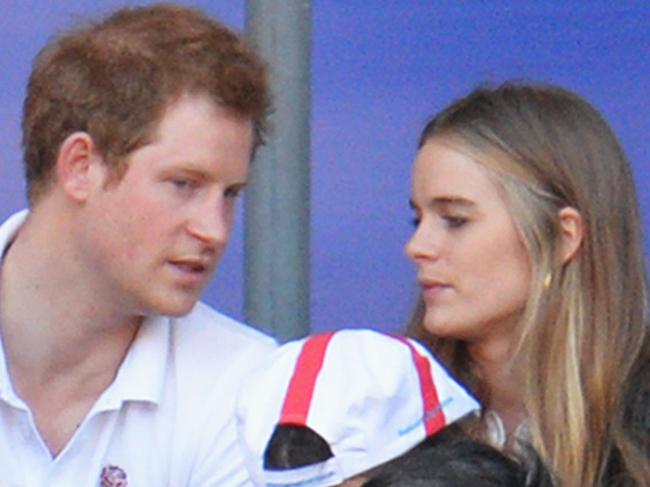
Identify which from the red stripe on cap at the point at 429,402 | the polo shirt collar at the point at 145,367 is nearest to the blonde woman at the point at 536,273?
the polo shirt collar at the point at 145,367

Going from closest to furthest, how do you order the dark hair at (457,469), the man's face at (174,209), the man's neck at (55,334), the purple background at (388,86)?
the dark hair at (457,469) < the man's face at (174,209) < the man's neck at (55,334) < the purple background at (388,86)

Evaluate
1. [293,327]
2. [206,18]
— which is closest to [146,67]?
[206,18]

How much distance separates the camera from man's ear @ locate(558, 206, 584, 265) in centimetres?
246

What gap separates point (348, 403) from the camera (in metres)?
1.82

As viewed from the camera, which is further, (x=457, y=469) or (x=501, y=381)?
(x=501, y=381)

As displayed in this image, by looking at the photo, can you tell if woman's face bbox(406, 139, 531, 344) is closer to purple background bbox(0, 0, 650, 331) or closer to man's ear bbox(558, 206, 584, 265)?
man's ear bbox(558, 206, 584, 265)

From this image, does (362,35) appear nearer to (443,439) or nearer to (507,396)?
(507,396)

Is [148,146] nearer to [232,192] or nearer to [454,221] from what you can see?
[232,192]

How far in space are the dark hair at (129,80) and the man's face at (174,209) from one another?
23 millimetres

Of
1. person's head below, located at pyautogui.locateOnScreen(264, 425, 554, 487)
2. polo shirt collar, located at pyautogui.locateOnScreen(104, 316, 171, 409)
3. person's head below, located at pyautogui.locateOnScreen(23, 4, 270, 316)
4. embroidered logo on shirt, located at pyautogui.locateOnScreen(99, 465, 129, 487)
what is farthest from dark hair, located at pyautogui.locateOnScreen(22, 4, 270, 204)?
person's head below, located at pyautogui.locateOnScreen(264, 425, 554, 487)

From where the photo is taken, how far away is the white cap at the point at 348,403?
1808 millimetres

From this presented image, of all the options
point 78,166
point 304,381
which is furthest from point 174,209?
point 304,381

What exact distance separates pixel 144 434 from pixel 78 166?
13.2 inches

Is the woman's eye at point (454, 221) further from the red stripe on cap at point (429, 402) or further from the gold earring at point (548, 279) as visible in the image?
the red stripe on cap at point (429, 402)
